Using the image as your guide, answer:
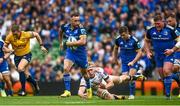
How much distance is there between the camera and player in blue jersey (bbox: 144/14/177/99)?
73.9 feet

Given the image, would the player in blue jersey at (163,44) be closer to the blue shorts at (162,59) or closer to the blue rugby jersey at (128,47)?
the blue shorts at (162,59)

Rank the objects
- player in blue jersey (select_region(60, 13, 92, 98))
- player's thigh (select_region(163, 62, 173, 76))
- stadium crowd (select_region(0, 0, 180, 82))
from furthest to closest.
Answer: stadium crowd (select_region(0, 0, 180, 82)), player in blue jersey (select_region(60, 13, 92, 98)), player's thigh (select_region(163, 62, 173, 76))

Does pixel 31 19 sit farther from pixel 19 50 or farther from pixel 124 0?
pixel 19 50

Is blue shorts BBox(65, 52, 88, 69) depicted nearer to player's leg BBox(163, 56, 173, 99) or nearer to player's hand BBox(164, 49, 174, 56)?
player's leg BBox(163, 56, 173, 99)

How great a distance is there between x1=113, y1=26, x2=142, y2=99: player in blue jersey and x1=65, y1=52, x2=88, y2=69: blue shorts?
1214 millimetres

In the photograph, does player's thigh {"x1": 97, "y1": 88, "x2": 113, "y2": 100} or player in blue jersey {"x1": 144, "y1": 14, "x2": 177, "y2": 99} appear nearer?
player in blue jersey {"x1": 144, "y1": 14, "x2": 177, "y2": 99}

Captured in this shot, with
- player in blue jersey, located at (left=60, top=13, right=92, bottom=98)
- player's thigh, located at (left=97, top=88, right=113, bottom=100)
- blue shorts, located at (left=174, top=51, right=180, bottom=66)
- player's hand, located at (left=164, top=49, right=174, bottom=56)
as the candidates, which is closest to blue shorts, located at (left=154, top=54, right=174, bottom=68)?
player's hand, located at (left=164, top=49, right=174, bottom=56)

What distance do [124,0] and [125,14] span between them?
3.79 feet

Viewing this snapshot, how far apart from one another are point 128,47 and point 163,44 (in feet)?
6.15

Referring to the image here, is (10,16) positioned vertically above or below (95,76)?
above

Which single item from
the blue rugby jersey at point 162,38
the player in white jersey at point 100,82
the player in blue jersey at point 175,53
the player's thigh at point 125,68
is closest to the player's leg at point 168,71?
the blue rugby jersey at point 162,38

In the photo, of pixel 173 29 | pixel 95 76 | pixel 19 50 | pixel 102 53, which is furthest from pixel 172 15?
pixel 102 53

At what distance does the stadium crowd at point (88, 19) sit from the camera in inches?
1289

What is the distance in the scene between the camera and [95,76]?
2305 cm
